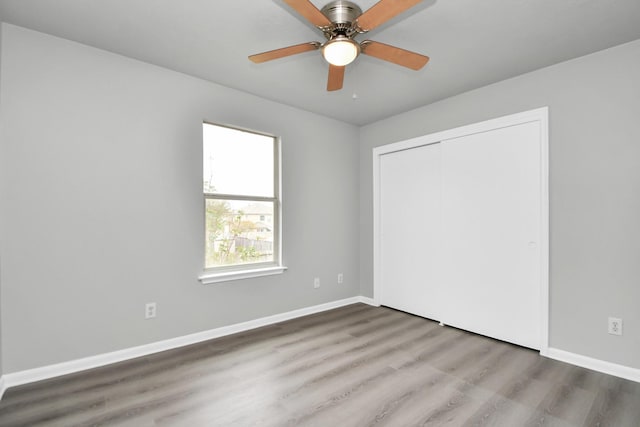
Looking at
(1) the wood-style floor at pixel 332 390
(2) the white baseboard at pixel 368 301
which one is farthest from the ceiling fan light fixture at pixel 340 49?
(2) the white baseboard at pixel 368 301

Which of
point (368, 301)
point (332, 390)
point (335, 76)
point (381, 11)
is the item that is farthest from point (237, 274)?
point (381, 11)

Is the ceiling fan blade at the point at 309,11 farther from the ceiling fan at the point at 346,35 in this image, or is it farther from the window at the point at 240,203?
the window at the point at 240,203

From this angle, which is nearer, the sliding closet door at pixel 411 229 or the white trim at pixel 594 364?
the white trim at pixel 594 364

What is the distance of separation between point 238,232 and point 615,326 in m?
3.41

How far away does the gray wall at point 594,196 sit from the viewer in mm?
2441

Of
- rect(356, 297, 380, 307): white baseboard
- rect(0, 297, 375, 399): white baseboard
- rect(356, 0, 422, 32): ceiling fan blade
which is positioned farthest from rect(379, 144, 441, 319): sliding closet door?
rect(356, 0, 422, 32): ceiling fan blade

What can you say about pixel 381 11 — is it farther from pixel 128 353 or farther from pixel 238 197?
pixel 128 353

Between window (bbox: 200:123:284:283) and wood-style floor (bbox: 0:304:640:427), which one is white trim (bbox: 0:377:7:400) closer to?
wood-style floor (bbox: 0:304:640:427)

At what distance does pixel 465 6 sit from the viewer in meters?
2.04

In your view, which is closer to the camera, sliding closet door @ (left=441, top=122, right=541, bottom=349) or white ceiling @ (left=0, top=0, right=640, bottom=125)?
white ceiling @ (left=0, top=0, right=640, bottom=125)

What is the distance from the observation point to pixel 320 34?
2338 millimetres

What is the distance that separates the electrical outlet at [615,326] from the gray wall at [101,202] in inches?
120

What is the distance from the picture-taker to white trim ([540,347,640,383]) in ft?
7.85

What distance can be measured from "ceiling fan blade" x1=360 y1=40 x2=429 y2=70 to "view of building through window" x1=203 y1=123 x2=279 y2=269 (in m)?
1.85
